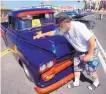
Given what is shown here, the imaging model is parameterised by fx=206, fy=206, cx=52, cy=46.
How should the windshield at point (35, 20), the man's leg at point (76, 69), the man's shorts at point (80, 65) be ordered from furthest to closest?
the windshield at point (35, 20) < the man's leg at point (76, 69) < the man's shorts at point (80, 65)

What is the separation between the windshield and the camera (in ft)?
19.6

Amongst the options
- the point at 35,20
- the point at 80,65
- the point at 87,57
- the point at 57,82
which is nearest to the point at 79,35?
the point at 87,57

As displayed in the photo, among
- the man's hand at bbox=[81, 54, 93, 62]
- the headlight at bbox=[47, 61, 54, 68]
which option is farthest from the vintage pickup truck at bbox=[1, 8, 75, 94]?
the man's hand at bbox=[81, 54, 93, 62]

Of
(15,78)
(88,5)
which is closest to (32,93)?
(15,78)

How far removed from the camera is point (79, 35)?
4055 mm

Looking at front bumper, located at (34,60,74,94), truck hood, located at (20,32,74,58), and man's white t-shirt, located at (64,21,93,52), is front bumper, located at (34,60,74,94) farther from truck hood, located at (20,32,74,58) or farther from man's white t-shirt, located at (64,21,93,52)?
man's white t-shirt, located at (64,21,93,52)

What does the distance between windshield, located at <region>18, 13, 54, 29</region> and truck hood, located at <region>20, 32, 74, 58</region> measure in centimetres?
121

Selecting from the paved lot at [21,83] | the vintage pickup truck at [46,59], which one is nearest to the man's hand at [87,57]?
the vintage pickup truck at [46,59]

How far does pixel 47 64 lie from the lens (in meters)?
4.01

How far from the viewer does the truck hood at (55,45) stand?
4305 mm

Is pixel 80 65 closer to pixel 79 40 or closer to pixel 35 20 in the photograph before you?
pixel 79 40

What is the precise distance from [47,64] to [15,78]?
179cm

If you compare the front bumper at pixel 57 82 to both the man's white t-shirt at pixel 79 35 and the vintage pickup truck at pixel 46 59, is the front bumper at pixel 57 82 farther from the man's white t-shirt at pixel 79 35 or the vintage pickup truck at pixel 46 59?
the man's white t-shirt at pixel 79 35

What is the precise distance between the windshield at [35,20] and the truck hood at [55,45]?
1.21 m
